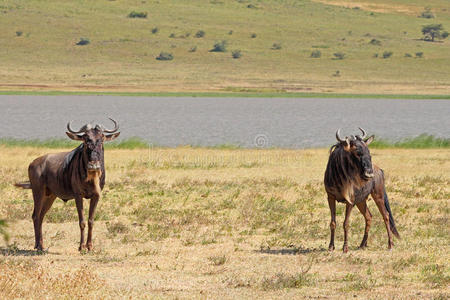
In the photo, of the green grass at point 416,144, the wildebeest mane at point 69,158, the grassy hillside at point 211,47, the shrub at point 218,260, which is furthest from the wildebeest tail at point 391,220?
the grassy hillside at point 211,47

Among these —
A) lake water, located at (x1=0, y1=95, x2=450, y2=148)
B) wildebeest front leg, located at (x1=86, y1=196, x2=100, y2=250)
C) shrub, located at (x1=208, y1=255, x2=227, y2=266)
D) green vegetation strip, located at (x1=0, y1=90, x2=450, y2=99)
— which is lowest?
shrub, located at (x1=208, y1=255, x2=227, y2=266)

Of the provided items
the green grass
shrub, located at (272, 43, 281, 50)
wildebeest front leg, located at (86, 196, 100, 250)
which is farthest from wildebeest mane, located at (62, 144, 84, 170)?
shrub, located at (272, 43, 281, 50)

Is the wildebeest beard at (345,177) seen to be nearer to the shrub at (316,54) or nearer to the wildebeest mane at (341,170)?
the wildebeest mane at (341,170)

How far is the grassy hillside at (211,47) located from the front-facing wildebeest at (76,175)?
227 ft

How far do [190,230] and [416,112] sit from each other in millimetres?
68775

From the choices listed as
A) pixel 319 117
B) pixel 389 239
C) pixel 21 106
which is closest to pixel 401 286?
pixel 389 239

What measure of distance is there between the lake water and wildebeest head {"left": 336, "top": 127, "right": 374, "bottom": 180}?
28.0 m

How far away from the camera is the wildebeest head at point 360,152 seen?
1276 centimetres

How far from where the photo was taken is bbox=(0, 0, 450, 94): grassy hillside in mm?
89250

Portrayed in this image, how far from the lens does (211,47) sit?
107 meters

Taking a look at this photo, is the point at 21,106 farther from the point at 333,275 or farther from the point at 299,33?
the point at 333,275

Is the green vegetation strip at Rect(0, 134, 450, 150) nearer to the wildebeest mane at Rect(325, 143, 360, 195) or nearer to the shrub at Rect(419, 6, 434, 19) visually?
the wildebeest mane at Rect(325, 143, 360, 195)

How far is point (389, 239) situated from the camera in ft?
45.2

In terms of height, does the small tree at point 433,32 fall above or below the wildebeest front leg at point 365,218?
above
